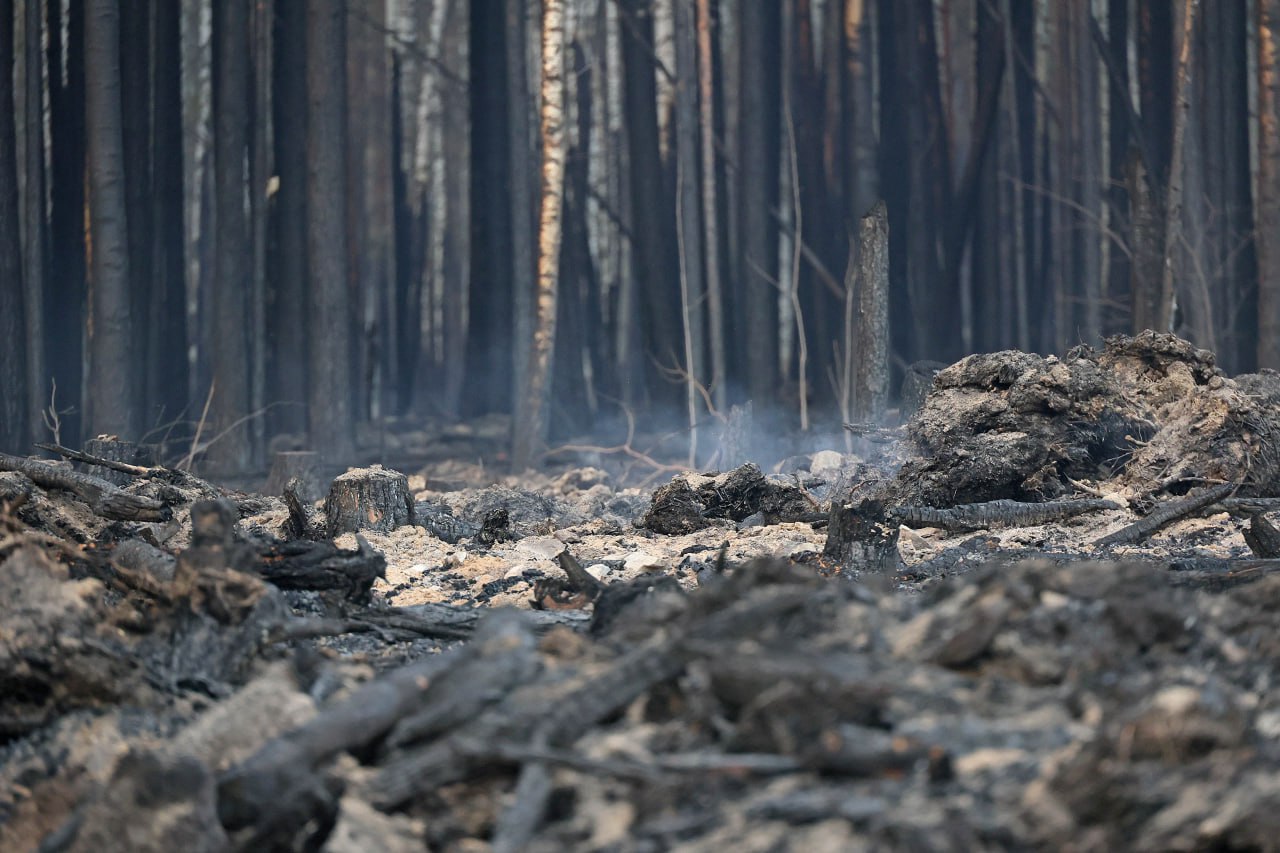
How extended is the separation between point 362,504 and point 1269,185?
10.3 meters

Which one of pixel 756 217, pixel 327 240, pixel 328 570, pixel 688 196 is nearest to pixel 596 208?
pixel 756 217

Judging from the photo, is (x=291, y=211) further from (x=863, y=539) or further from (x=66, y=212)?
(x=863, y=539)

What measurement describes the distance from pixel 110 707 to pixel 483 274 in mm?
11430

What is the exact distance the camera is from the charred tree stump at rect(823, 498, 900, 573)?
555 cm

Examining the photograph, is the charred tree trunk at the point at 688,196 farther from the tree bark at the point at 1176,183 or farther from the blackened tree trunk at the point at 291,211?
the tree bark at the point at 1176,183

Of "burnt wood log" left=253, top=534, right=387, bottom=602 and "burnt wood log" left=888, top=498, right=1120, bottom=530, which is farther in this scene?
"burnt wood log" left=888, top=498, right=1120, bottom=530

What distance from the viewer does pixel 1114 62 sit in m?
15.4

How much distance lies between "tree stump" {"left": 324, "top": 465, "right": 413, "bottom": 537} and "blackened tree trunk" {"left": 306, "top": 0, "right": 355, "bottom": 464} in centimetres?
→ 581

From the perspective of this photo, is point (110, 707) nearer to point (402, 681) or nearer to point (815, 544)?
point (402, 681)

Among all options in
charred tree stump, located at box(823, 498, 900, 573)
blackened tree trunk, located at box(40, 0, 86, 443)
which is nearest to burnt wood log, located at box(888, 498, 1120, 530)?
charred tree stump, located at box(823, 498, 900, 573)

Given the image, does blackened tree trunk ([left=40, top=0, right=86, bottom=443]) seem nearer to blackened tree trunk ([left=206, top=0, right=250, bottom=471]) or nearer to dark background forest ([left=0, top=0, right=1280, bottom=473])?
dark background forest ([left=0, top=0, right=1280, bottom=473])

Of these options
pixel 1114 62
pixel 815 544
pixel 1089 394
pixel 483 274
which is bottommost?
pixel 815 544

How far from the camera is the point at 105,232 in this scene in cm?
1191

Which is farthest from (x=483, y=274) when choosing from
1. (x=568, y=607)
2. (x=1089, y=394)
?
(x=568, y=607)
